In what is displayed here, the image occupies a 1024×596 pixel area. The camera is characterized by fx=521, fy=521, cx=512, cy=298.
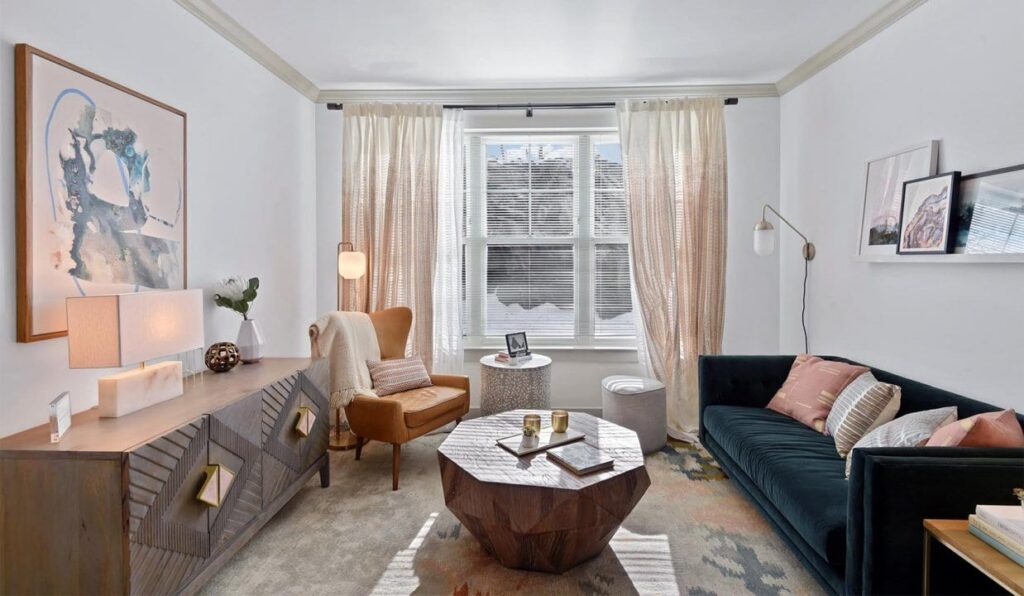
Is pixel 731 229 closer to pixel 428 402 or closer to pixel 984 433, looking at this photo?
pixel 984 433

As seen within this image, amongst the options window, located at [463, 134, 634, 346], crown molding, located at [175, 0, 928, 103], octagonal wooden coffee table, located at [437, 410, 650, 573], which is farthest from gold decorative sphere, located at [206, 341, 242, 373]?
window, located at [463, 134, 634, 346]

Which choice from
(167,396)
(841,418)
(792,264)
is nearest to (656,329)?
(792,264)

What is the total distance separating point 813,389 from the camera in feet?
9.48

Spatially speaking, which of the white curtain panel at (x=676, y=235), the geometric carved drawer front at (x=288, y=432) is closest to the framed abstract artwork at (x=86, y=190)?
the geometric carved drawer front at (x=288, y=432)

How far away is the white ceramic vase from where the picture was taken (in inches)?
113

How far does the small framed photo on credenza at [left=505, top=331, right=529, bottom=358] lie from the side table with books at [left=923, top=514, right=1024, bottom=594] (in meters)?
2.61

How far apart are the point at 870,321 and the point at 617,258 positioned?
1868 millimetres

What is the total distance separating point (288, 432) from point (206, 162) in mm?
1540

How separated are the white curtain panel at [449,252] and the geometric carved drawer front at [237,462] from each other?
195 centimetres

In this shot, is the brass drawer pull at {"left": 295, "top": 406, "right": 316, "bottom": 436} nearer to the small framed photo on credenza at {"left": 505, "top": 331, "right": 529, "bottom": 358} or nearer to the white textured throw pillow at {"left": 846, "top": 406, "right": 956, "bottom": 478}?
the small framed photo on credenza at {"left": 505, "top": 331, "right": 529, "bottom": 358}

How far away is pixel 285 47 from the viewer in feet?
11.0

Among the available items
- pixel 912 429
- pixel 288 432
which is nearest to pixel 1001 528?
pixel 912 429

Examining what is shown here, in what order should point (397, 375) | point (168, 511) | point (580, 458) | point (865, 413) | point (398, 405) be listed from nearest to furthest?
point (168, 511), point (580, 458), point (865, 413), point (398, 405), point (397, 375)

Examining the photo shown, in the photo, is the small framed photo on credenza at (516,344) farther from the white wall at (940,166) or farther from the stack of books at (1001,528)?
the stack of books at (1001,528)
